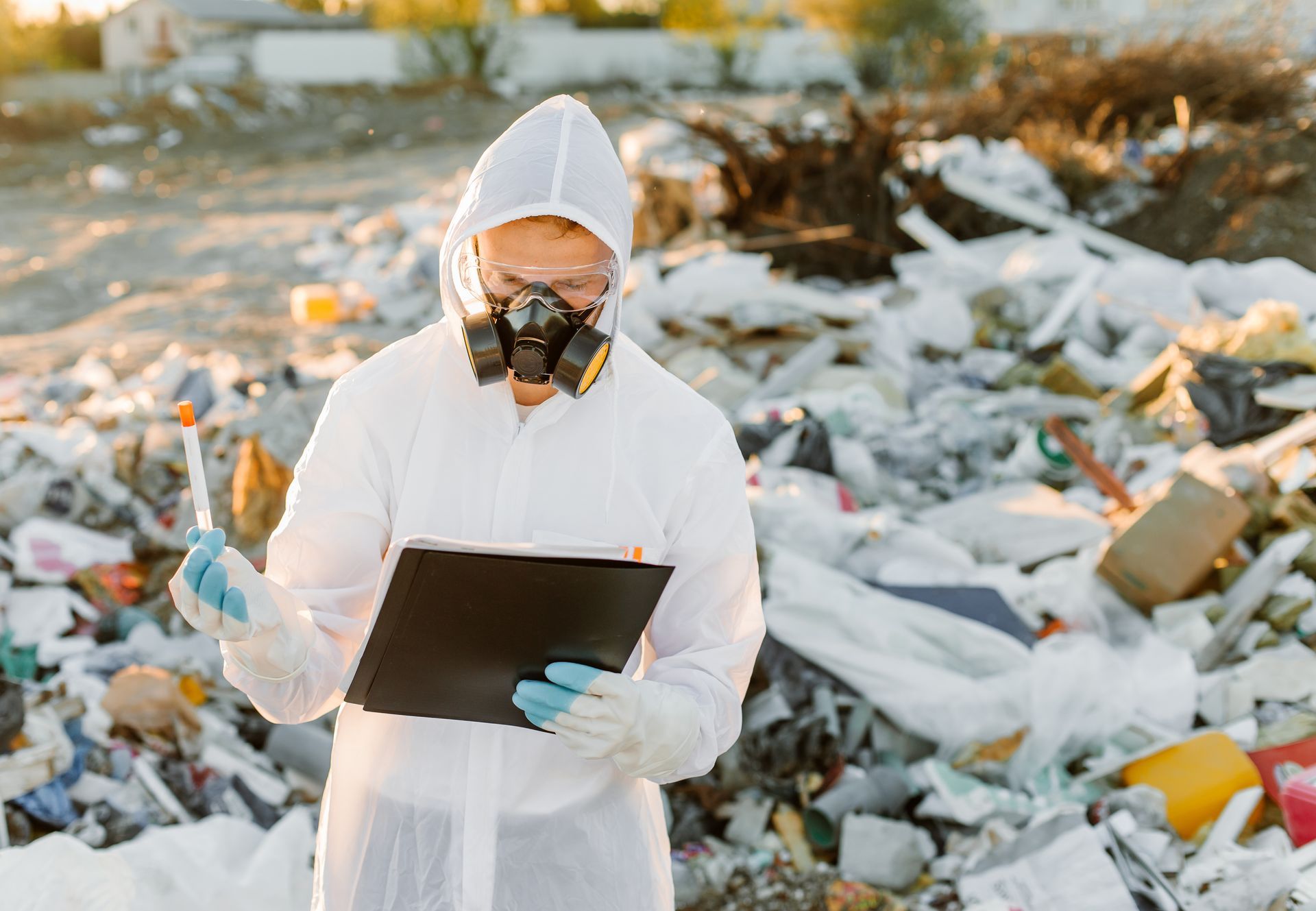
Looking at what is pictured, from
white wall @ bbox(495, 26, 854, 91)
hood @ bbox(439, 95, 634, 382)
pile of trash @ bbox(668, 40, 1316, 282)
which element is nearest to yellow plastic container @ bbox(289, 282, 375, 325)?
pile of trash @ bbox(668, 40, 1316, 282)

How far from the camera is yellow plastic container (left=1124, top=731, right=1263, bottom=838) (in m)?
3.06

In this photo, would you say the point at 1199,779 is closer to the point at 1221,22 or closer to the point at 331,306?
the point at 331,306

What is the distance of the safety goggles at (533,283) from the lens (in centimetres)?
160

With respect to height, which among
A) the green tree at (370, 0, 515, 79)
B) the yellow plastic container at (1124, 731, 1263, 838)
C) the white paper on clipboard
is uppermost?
the white paper on clipboard

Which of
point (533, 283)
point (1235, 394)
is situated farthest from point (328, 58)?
point (533, 283)

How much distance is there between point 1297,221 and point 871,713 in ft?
22.9

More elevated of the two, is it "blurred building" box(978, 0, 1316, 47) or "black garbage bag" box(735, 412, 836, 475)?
"blurred building" box(978, 0, 1316, 47)

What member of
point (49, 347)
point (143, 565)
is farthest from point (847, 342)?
point (49, 347)

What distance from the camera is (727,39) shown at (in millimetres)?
31156

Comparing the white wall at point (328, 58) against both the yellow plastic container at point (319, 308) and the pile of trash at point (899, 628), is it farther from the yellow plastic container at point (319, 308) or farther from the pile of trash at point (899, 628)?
the pile of trash at point (899, 628)

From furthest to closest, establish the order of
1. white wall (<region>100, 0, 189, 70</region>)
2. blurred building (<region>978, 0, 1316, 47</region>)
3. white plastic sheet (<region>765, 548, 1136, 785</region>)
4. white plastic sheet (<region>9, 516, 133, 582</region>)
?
white wall (<region>100, 0, 189, 70</region>)
blurred building (<region>978, 0, 1316, 47</region>)
white plastic sheet (<region>9, 516, 133, 582</region>)
white plastic sheet (<region>765, 548, 1136, 785</region>)

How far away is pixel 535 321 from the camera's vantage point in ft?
5.13

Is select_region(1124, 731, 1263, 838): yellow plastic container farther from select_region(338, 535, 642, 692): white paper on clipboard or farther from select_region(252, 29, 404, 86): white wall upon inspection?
select_region(252, 29, 404, 86): white wall

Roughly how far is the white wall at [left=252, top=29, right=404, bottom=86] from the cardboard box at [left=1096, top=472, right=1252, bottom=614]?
2877 centimetres
